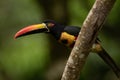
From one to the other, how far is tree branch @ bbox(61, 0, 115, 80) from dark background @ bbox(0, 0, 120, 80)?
12.5 feet

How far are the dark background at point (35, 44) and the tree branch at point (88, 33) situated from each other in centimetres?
381

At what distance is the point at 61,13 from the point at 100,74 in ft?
4.68

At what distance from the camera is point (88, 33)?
3.07 m

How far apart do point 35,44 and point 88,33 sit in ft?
15.7

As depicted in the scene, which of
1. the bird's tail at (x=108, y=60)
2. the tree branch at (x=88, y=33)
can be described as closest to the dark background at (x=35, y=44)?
the bird's tail at (x=108, y=60)

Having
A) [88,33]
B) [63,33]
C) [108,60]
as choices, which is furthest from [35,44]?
[88,33]

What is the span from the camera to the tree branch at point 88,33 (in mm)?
3023

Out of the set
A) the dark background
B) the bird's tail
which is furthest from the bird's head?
the dark background

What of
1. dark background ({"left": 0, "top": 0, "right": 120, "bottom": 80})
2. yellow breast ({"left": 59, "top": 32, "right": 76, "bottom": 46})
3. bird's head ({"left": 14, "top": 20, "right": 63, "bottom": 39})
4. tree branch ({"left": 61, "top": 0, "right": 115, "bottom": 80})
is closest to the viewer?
tree branch ({"left": 61, "top": 0, "right": 115, "bottom": 80})

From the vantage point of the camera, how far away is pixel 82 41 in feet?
10.1

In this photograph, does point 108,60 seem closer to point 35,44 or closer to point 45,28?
point 45,28

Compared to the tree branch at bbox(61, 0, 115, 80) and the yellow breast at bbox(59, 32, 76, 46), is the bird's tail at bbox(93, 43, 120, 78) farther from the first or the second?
the tree branch at bbox(61, 0, 115, 80)

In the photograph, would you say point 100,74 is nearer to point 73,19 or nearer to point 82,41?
point 73,19

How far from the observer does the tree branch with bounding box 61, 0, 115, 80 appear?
9.92 feet
